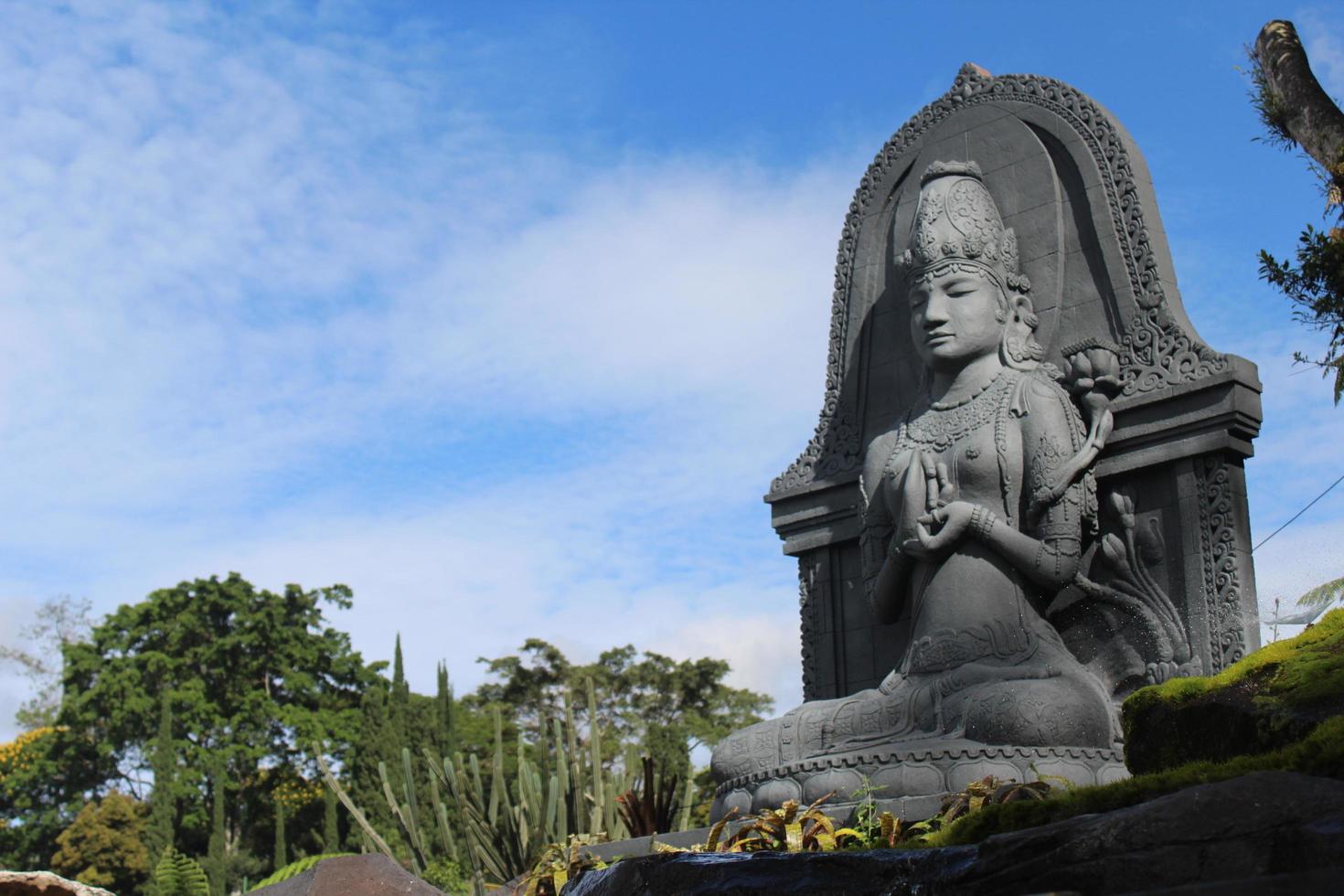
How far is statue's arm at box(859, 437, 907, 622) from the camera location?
11.7 metres

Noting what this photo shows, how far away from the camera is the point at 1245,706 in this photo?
6.13m

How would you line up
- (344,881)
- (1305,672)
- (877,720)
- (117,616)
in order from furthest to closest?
(117,616), (877,720), (344,881), (1305,672)

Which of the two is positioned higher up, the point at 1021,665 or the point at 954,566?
the point at 954,566

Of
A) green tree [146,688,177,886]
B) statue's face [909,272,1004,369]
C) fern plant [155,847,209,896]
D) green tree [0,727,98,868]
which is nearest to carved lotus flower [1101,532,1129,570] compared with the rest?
statue's face [909,272,1004,369]

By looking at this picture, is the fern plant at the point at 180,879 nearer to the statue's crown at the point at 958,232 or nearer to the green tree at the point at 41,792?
the statue's crown at the point at 958,232

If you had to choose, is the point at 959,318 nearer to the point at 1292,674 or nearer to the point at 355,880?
the point at 1292,674

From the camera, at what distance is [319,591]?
37875mm

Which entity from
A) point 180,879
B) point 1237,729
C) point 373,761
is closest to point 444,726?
point 373,761

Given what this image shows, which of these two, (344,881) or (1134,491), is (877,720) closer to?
(1134,491)

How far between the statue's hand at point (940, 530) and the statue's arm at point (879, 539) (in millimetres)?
440

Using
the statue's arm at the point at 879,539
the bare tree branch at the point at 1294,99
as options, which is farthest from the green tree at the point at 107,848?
the bare tree branch at the point at 1294,99

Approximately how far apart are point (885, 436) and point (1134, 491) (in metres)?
2.05

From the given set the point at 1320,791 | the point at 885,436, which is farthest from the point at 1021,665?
the point at 1320,791

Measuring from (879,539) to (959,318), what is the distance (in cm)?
189
